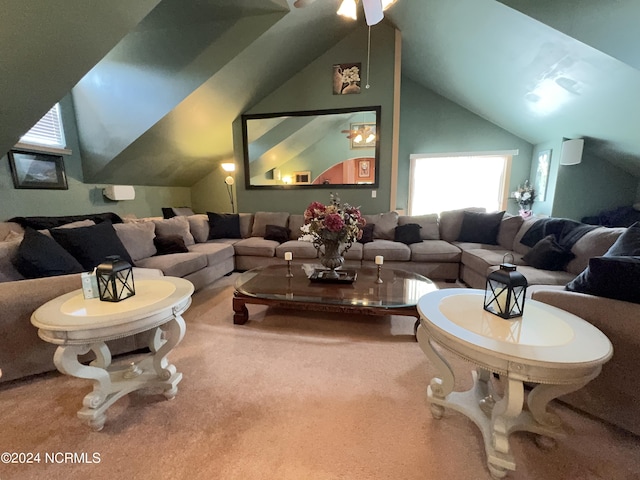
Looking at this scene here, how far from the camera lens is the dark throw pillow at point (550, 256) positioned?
A: 7.98 ft

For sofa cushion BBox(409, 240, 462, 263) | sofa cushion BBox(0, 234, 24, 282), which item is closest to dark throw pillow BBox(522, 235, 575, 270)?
sofa cushion BBox(409, 240, 462, 263)

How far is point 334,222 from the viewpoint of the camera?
7.48 ft

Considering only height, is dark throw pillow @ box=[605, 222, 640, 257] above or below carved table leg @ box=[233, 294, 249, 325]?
above

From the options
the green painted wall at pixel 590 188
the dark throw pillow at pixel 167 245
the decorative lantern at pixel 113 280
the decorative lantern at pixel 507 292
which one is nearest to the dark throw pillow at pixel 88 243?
the dark throw pillow at pixel 167 245

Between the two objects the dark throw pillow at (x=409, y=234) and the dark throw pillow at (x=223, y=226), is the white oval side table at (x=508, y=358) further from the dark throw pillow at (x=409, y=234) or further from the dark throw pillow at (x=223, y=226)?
the dark throw pillow at (x=223, y=226)

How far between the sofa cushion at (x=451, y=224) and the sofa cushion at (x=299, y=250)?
6.39ft

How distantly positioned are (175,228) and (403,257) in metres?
2.96

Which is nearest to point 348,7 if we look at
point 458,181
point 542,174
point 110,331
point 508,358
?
point 508,358

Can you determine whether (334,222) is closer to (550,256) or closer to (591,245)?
(550,256)

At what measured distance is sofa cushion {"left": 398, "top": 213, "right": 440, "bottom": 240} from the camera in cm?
395

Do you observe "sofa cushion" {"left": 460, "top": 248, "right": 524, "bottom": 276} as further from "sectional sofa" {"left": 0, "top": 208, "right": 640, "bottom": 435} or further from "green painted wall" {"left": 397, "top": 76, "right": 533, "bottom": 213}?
"green painted wall" {"left": 397, "top": 76, "right": 533, "bottom": 213}

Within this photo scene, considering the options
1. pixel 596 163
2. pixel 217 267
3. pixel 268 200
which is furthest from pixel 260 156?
pixel 596 163

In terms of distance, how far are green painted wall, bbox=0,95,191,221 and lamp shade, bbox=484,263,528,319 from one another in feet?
16.6

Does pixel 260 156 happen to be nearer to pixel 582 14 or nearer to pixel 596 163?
pixel 582 14
